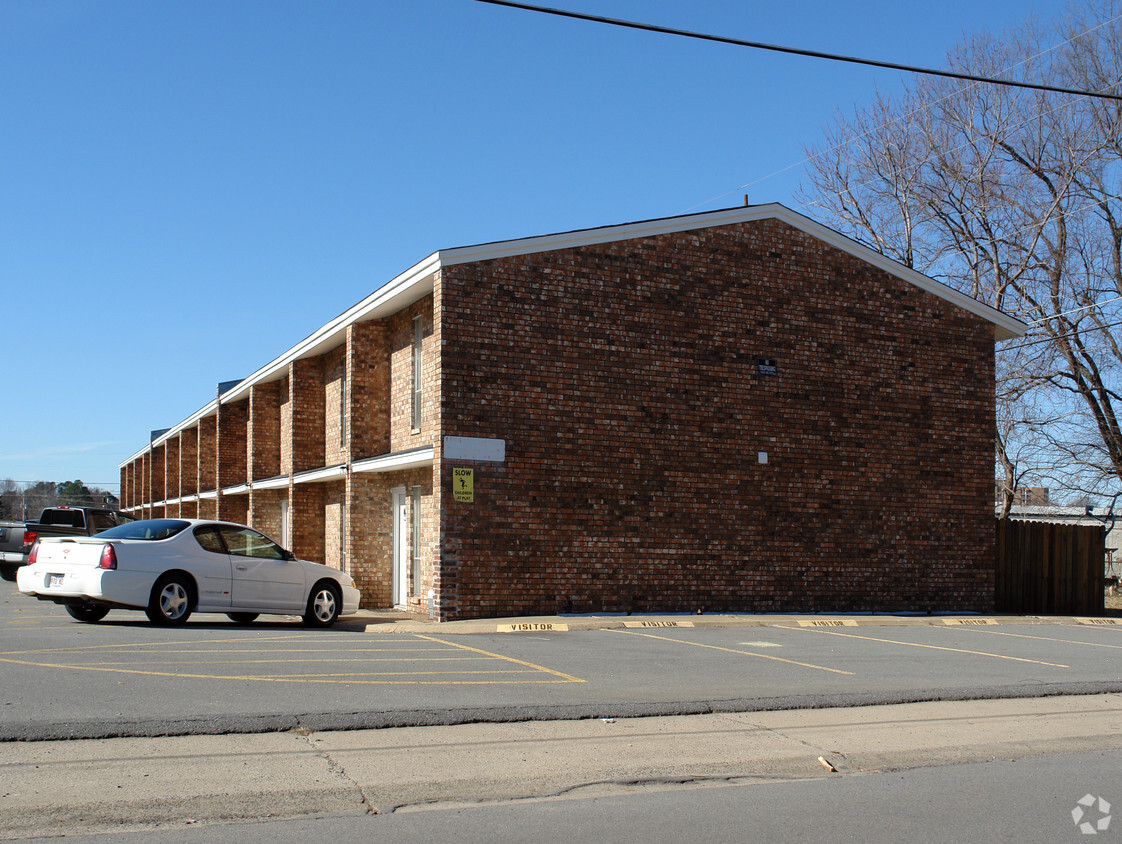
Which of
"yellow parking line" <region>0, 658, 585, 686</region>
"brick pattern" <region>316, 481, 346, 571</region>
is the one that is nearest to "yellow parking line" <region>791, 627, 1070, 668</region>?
"yellow parking line" <region>0, 658, 585, 686</region>

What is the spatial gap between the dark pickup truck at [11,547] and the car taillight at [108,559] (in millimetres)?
18194

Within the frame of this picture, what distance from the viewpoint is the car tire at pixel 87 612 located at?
14611mm

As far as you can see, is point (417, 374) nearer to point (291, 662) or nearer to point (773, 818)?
point (291, 662)

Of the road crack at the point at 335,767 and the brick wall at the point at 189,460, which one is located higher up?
the brick wall at the point at 189,460

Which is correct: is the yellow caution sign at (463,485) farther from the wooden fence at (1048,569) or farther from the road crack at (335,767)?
the wooden fence at (1048,569)

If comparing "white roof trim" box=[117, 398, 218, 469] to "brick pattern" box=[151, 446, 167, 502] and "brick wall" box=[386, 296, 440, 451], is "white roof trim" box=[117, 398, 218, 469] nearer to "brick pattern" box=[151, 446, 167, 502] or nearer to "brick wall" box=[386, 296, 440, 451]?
"brick pattern" box=[151, 446, 167, 502]

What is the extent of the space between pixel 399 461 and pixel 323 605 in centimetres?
327

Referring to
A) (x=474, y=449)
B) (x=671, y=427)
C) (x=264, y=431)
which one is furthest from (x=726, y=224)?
(x=264, y=431)

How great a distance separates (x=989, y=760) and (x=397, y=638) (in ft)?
26.9

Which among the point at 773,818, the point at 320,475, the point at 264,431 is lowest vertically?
the point at 773,818

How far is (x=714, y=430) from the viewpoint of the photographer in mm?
18859

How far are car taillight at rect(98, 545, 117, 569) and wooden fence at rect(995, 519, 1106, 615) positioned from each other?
17255 mm

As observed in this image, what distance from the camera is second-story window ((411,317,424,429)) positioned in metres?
19.7

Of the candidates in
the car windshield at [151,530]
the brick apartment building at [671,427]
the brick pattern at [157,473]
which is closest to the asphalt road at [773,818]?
the car windshield at [151,530]
